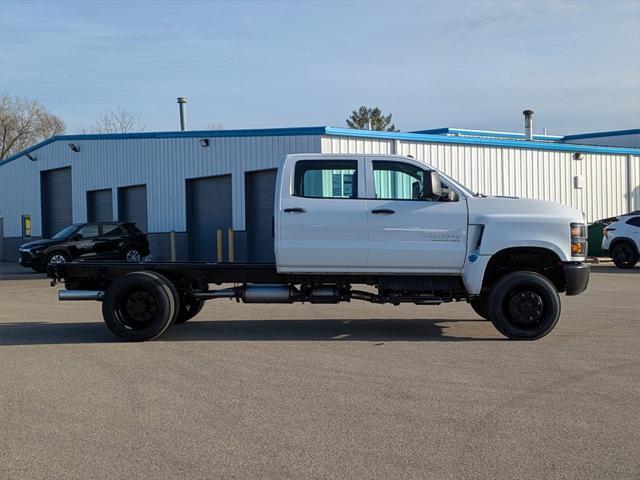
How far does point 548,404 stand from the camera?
245 inches

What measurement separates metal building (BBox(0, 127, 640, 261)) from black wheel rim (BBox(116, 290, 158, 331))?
12324 millimetres

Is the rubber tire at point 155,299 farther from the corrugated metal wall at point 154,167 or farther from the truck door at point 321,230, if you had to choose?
the corrugated metal wall at point 154,167

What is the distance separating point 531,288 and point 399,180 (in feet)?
7.24

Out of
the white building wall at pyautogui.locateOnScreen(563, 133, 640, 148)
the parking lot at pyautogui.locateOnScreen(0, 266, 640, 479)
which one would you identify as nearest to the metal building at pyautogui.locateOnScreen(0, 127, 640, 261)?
the white building wall at pyautogui.locateOnScreen(563, 133, 640, 148)

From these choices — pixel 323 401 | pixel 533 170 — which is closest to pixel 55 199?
pixel 533 170

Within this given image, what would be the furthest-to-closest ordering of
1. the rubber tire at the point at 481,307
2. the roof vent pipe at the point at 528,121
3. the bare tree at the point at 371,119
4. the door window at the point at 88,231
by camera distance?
the bare tree at the point at 371,119 → the roof vent pipe at the point at 528,121 → the door window at the point at 88,231 → the rubber tire at the point at 481,307

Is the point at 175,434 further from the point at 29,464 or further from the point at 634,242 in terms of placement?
the point at 634,242

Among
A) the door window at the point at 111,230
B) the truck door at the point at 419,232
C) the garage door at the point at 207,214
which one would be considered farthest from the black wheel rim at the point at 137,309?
the door window at the point at 111,230

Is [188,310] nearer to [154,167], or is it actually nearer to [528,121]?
[154,167]

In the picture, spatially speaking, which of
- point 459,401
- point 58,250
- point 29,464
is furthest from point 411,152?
Answer: point 29,464

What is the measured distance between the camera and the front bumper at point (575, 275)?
915cm

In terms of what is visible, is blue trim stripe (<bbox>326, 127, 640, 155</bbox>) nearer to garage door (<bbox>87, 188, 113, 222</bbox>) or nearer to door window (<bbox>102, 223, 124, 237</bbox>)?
door window (<bbox>102, 223, 124, 237</bbox>)

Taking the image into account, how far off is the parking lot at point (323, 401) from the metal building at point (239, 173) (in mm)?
12820

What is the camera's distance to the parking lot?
4.88m
